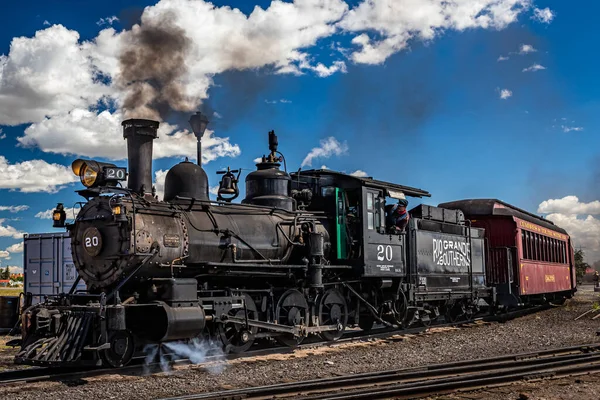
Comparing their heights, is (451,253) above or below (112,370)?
above

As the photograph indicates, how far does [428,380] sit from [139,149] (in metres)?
5.68

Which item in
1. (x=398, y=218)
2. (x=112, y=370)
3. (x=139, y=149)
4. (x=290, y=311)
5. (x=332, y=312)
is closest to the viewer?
(x=112, y=370)

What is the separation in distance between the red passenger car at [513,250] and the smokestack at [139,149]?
1319 centimetres

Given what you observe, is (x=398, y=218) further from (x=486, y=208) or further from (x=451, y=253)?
(x=486, y=208)

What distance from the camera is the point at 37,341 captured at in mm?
9078

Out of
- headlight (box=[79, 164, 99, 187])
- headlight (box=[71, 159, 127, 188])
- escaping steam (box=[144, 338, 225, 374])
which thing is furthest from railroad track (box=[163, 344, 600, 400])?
headlight (box=[79, 164, 99, 187])

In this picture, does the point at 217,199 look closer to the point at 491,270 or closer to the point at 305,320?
the point at 305,320

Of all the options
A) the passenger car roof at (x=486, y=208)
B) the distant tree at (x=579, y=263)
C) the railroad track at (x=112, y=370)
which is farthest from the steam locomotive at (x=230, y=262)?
the distant tree at (x=579, y=263)

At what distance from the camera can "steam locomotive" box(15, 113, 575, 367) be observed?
935 cm

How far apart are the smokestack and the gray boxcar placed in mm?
8380

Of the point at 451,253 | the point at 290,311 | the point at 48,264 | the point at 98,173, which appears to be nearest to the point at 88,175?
the point at 98,173

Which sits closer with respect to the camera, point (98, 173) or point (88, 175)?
point (98, 173)

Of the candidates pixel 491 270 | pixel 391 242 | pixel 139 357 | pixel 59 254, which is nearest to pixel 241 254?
pixel 139 357

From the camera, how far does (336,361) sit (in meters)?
10.5
